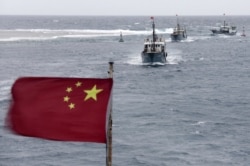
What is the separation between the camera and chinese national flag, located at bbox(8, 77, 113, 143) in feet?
Answer: 45.1

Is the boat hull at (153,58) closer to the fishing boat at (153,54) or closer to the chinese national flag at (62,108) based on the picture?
the fishing boat at (153,54)

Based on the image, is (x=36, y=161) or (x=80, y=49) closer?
(x=36, y=161)

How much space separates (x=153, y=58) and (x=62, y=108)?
96.4 metres

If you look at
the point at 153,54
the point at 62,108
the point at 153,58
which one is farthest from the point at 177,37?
the point at 62,108

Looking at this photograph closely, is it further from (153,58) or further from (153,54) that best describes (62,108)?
(153,58)

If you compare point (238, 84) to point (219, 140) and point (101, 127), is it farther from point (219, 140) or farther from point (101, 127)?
point (101, 127)

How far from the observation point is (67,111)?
551 inches

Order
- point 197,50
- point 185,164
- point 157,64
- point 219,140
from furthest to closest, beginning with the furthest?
point 197,50 < point 157,64 < point 219,140 < point 185,164

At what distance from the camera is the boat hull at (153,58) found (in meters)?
109

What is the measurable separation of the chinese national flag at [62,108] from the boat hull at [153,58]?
94718 millimetres

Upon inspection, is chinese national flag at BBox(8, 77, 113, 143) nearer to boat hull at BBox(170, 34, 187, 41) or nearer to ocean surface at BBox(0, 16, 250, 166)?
ocean surface at BBox(0, 16, 250, 166)

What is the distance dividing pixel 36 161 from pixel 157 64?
233ft

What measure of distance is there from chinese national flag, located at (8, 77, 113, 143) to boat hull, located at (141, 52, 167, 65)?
94.7 metres

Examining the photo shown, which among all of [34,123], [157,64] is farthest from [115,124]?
[157,64]
